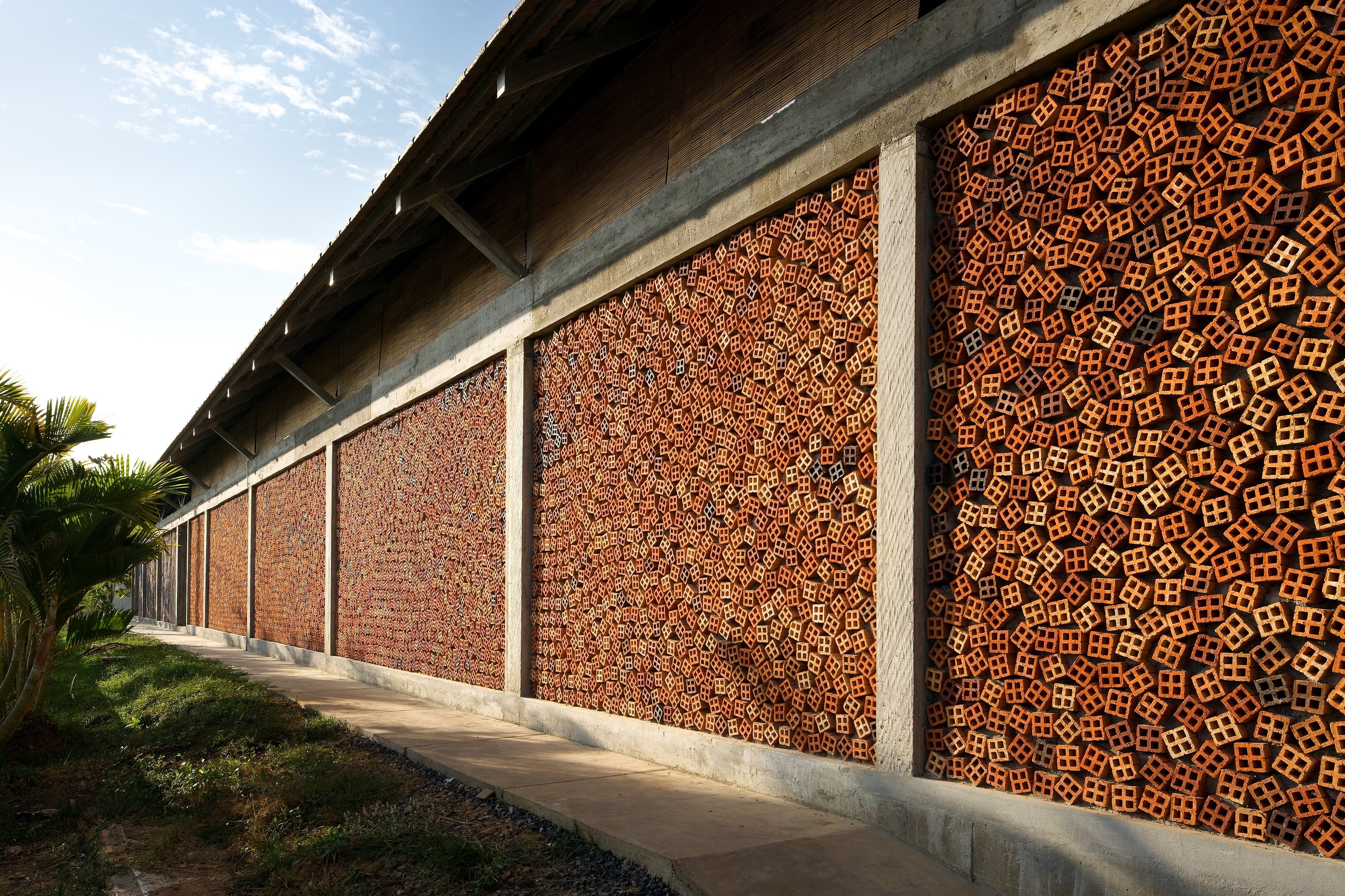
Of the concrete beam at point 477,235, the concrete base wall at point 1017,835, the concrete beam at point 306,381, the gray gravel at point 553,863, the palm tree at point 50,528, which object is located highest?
the concrete beam at point 477,235

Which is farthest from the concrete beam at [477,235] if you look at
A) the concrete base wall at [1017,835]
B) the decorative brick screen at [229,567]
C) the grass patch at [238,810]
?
the decorative brick screen at [229,567]

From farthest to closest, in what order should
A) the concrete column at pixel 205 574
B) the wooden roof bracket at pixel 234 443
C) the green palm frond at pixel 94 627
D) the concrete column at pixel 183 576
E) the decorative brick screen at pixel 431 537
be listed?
1. the concrete column at pixel 183 576
2. the concrete column at pixel 205 574
3. the wooden roof bracket at pixel 234 443
4. the decorative brick screen at pixel 431 537
5. the green palm frond at pixel 94 627

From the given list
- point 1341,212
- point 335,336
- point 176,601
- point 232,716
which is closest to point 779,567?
point 1341,212

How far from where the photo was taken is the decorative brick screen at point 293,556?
13.7 m

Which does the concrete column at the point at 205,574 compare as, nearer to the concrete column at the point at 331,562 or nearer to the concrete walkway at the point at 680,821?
the concrete column at the point at 331,562

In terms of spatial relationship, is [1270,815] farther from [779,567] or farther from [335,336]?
[335,336]

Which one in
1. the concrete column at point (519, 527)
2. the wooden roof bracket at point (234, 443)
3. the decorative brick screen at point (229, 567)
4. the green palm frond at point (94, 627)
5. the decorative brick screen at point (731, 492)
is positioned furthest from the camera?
the decorative brick screen at point (229, 567)

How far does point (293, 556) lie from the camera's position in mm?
14906

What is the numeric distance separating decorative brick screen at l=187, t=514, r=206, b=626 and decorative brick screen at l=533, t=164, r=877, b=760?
61.1 feet

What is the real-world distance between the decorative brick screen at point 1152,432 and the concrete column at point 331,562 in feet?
34.3

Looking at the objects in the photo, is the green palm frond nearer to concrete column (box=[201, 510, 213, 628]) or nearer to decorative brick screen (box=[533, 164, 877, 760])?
decorative brick screen (box=[533, 164, 877, 760])

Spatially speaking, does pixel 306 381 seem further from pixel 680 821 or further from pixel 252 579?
pixel 680 821

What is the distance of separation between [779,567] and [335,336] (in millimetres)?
10552

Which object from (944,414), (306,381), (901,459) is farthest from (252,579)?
(944,414)
